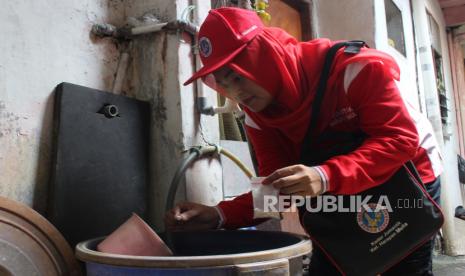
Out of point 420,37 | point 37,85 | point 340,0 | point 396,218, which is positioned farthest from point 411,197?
point 420,37

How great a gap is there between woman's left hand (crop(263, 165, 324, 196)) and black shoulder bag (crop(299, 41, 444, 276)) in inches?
7.4

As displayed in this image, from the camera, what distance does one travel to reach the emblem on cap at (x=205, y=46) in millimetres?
960

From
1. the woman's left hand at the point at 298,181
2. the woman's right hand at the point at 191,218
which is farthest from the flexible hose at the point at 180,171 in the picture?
the woman's left hand at the point at 298,181

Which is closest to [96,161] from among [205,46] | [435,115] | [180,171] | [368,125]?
[180,171]

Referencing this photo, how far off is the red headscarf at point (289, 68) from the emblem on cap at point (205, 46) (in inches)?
3.0

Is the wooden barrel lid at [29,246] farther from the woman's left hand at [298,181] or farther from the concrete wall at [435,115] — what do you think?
Answer: the concrete wall at [435,115]

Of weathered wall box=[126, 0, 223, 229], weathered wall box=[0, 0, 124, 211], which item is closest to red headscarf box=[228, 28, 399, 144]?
weathered wall box=[126, 0, 223, 229]

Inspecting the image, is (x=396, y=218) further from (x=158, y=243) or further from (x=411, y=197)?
(x=158, y=243)

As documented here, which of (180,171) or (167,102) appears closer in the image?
(180,171)

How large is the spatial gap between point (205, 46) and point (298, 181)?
399 millimetres

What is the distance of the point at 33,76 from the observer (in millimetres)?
971

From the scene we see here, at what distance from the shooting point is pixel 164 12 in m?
1.26

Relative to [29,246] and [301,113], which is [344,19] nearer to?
[301,113]

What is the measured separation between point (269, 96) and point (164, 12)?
1.62 ft
